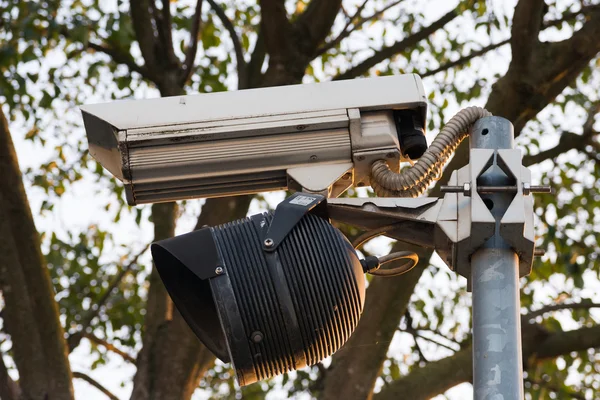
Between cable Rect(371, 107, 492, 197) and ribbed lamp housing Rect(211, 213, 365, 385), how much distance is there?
207 mm

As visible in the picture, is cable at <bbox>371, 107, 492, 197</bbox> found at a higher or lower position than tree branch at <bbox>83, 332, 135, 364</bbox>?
lower

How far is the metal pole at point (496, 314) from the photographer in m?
1.67

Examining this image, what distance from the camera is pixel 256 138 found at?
6.54ft

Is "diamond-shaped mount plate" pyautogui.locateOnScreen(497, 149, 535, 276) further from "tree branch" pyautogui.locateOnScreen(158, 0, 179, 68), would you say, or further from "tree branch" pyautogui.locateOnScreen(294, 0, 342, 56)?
"tree branch" pyautogui.locateOnScreen(158, 0, 179, 68)

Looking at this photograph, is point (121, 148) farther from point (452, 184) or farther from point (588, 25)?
point (588, 25)

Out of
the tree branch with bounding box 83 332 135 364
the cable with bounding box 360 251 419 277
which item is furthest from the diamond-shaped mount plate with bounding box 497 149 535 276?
the tree branch with bounding box 83 332 135 364

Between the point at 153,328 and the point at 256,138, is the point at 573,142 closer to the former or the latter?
the point at 153,328

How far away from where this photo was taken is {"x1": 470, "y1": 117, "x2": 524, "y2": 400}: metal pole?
1673 mm

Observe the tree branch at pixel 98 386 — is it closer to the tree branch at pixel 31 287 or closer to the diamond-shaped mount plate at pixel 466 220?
the tree branch at pixel 31 287

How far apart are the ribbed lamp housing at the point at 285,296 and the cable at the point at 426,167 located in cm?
21

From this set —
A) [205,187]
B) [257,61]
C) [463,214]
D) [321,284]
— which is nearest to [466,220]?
[463,214]

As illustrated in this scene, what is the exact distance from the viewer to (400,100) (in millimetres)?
2033

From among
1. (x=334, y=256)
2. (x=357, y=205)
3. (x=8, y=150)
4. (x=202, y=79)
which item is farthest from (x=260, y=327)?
(x=202, y=79)

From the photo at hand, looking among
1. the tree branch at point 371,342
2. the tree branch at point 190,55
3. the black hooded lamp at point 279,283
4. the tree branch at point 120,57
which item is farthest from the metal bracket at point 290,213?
the tree branch at point 120,57
